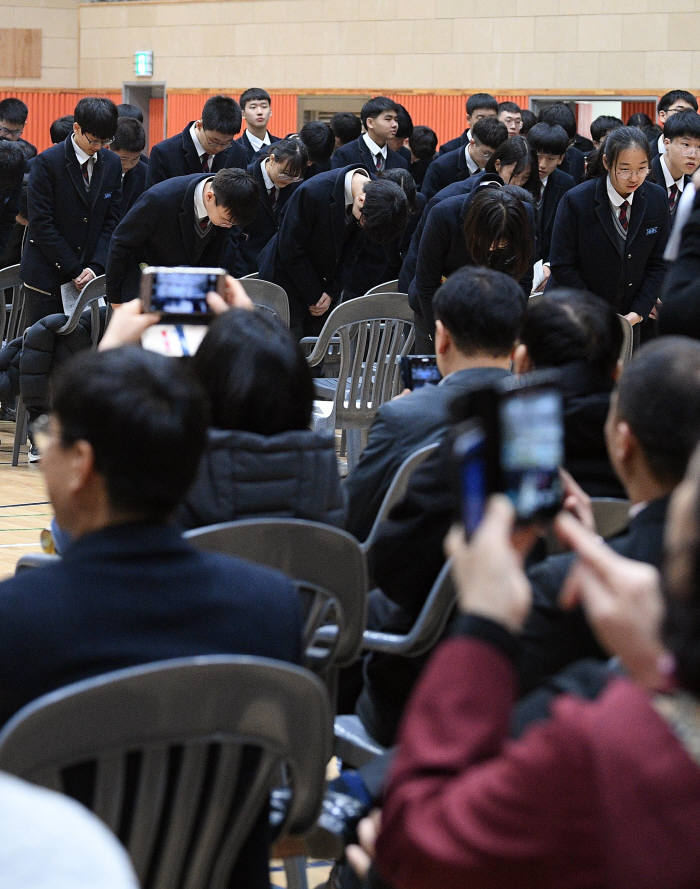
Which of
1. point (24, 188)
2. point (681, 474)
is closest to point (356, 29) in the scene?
point (24, 188)

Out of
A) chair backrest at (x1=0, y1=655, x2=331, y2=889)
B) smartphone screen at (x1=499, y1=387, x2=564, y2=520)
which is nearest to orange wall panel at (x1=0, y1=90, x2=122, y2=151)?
chair backrest at (x1=0, y1=655, x2=331, y2=889)

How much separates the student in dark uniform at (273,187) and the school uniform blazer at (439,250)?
2243 millimetres

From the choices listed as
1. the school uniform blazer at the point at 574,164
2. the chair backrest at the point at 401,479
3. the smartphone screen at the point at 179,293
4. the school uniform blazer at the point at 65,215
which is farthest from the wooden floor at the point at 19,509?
the school uniform blazer at the point at 574,164

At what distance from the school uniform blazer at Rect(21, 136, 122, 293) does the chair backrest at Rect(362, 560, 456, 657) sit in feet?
15.7

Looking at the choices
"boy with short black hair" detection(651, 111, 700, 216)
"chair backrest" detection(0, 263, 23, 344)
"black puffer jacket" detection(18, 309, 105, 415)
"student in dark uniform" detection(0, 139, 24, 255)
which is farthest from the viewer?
"student in dark uniform" detection(0, 139, 24, 255)

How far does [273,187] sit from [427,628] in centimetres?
580

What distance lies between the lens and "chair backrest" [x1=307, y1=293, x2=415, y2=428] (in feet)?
18.4

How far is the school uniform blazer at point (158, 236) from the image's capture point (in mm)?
5789

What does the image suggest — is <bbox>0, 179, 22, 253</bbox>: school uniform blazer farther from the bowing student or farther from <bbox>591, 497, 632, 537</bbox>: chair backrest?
<bbox>591, 497, 632, 537</bbox>: chair backrest

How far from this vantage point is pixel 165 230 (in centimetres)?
583

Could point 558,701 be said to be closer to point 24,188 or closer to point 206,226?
point 206,226

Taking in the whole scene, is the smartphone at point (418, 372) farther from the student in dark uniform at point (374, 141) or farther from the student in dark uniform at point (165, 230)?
the student in dark uniform at point (374, 141)

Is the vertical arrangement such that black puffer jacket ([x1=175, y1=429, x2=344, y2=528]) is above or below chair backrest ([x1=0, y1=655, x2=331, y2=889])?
above

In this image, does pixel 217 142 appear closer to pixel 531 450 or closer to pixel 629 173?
pixel 629 173
